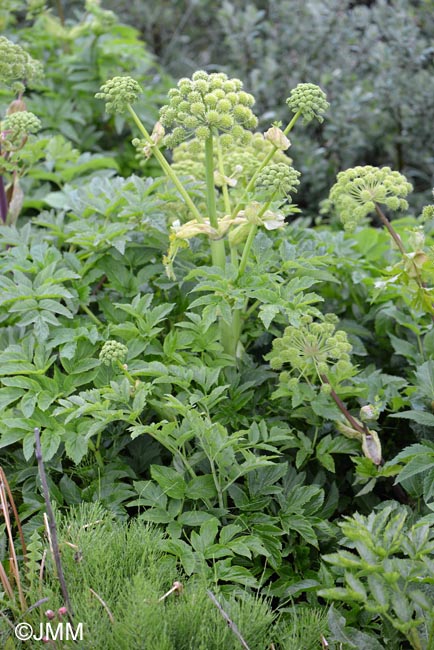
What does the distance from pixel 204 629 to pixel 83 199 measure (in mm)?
1589

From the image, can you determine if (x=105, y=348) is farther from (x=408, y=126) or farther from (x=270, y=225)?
(x=408, y=126)

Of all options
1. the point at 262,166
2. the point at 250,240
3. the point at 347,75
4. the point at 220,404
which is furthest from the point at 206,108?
the point at 347,75

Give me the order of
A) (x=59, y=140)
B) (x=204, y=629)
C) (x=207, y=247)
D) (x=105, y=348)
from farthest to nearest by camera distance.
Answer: (x=59, y=140)
(x=207, y=247)
(x=105, y=348)
(x=204, y=629)

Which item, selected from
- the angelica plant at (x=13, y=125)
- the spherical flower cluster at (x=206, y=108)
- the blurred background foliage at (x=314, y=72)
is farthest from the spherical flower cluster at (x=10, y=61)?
the blurred background foliage at (x=314, y=72)

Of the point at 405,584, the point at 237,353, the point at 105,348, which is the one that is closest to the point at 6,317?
the point at 105,348

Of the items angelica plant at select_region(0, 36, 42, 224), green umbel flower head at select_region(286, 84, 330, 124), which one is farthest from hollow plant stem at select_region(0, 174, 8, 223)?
green umbel flower head at select_region(286, 84, 330, 124)

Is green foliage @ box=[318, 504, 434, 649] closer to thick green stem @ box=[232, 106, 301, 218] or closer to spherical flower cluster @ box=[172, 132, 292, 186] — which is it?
thick green stem @ box=[232, 106, 301, 218]

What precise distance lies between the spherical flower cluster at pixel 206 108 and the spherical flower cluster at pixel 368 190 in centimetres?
30

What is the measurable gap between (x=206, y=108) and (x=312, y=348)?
66 cm

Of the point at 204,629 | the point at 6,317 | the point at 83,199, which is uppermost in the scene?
the point at 83,199

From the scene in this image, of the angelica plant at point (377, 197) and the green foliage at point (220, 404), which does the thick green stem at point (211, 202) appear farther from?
the angelica plant at point (377, 197)

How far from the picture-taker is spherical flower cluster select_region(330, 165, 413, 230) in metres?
2.06

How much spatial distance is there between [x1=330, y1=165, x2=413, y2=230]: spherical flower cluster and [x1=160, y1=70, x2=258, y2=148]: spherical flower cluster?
296mm

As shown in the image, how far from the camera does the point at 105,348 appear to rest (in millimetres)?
1905
